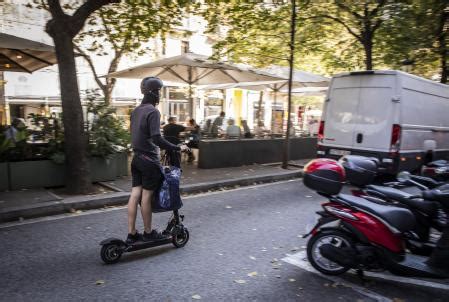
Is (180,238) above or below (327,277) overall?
above

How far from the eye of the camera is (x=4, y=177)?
23.9 feet

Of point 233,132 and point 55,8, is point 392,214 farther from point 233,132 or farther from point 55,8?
point 233,132

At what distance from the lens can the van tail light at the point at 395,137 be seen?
833 cm

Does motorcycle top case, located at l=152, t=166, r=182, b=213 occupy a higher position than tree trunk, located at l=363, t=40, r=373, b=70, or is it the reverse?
tree trunk, located at l=363, t=40, r=373, b=70

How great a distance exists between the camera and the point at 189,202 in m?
7.40

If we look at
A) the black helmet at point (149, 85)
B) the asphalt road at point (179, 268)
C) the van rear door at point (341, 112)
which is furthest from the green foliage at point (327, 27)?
the black helmet at point (149, 85)

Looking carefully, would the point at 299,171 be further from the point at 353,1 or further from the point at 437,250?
the point at 437,250

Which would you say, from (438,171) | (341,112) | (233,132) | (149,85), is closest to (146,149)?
(149,85)

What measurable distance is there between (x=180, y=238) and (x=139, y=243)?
1.99ft

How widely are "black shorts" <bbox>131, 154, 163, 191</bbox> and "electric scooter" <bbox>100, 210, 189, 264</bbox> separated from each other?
0.51 metres

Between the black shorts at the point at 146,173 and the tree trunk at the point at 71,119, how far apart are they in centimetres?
330

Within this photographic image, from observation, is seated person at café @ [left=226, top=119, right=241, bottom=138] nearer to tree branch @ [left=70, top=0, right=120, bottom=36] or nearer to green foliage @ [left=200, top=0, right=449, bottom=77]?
green foliage @ [left=200, top=0, right=449, bottom=77]

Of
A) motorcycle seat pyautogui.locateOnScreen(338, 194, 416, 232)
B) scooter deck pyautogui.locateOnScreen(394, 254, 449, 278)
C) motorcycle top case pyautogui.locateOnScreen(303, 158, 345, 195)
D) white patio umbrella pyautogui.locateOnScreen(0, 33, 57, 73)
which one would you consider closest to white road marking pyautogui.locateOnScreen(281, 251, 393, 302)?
scooter deck pyautogui.locateOnScreen(394, 254, 449, 278)

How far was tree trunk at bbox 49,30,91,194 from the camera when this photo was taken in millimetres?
6977
